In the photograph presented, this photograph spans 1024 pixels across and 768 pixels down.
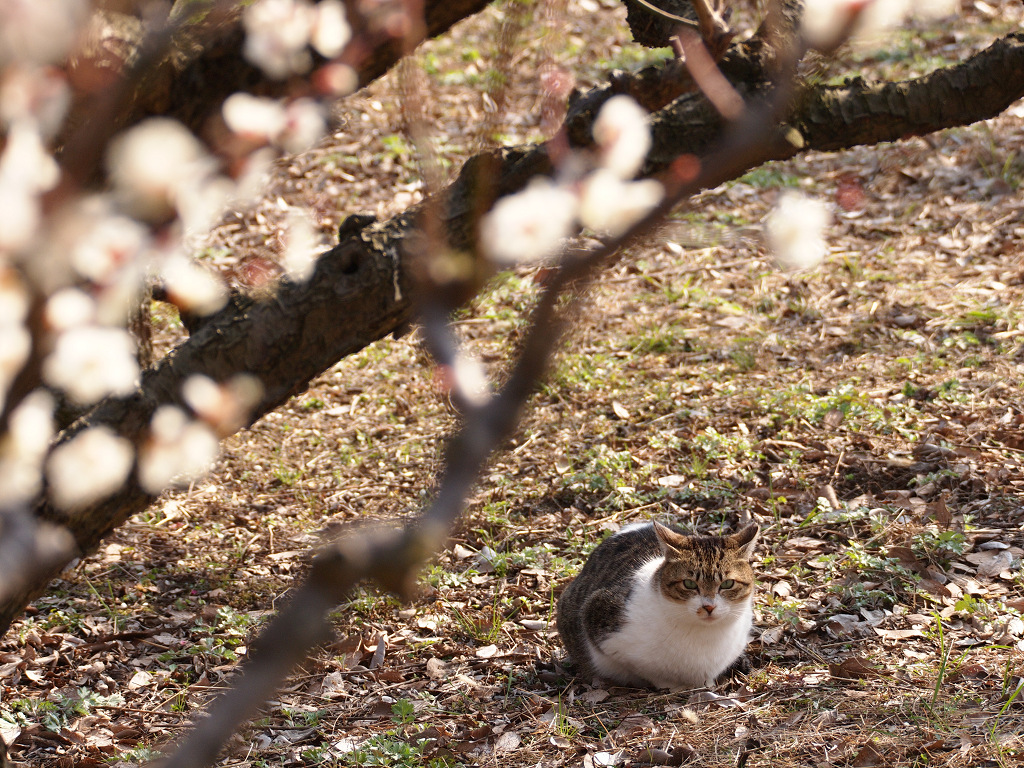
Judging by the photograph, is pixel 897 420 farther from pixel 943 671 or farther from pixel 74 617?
pixel 74 617

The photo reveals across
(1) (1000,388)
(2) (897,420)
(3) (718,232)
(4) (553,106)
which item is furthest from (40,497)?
(1) (1000,388)

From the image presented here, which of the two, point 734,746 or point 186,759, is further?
point 734,746

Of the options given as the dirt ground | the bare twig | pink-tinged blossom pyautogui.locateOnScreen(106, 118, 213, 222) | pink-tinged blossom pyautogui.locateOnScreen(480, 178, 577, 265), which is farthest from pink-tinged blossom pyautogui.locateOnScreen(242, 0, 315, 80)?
the bare twig

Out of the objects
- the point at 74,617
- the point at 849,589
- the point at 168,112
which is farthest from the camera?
the point at 74,617

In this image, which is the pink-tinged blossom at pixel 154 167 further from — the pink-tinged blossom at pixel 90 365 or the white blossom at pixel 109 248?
the pink-tinged blossom at pixel 90 365

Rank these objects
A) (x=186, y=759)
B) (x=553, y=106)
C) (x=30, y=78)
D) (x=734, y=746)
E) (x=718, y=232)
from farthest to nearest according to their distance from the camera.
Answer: (x=734, y=746) < (x=30, y=78) < (x=553, y=106) < (x=718, y=232) < (x=186, y=759)

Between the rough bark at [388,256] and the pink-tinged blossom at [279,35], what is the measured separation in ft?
2.08

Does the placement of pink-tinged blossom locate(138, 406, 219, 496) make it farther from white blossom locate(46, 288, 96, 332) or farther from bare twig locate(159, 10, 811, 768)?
bare twig locate(159, 10, 811, 768)

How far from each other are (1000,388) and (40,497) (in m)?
4.48

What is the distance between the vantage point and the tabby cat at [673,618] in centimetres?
309

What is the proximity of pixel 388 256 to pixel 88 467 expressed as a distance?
121cm

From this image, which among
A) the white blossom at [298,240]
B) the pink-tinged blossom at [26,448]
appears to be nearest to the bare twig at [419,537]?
the pink-tinged blossom at [26,448]

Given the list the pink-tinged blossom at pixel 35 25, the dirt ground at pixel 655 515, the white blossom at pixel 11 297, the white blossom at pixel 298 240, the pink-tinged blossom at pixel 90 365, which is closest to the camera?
the pink-tinged blossom at pixel 35 25

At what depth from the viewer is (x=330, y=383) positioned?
5902 millimetres
